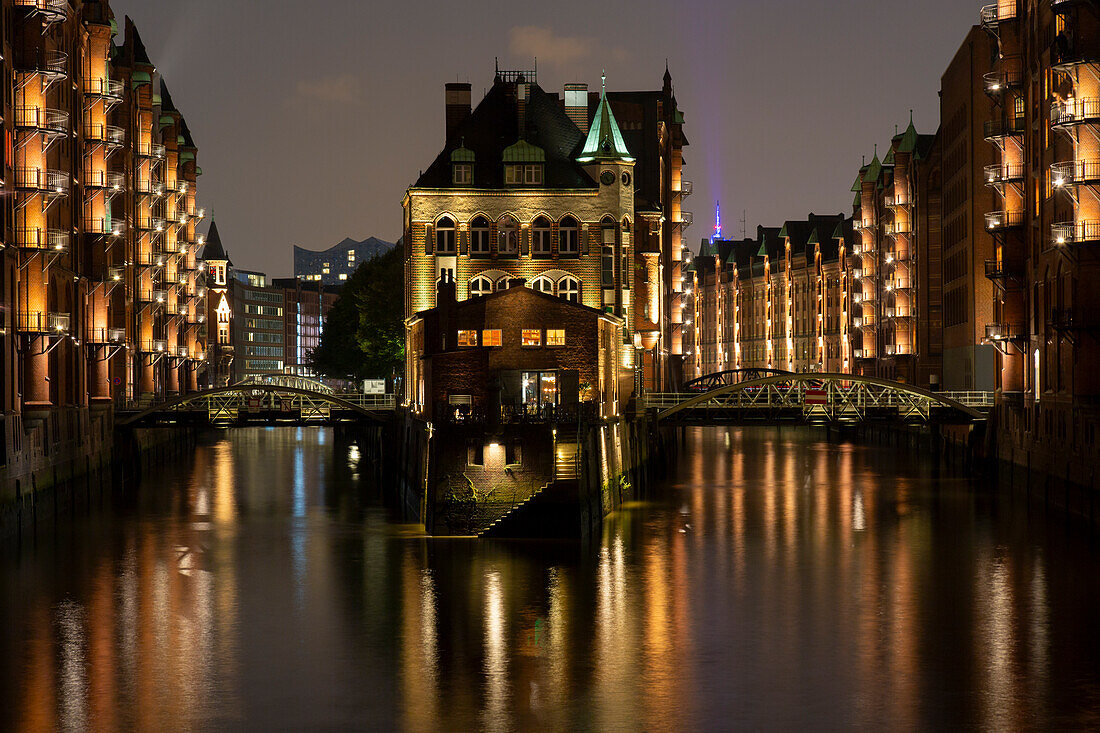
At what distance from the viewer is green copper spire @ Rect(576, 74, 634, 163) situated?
84.2 meters

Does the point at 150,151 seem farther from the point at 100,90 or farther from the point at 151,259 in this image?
→ the point at 100,90

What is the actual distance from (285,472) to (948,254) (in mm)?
47600

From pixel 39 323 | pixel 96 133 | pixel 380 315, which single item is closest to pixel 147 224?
pixel 380 315

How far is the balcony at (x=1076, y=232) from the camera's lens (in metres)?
64.3

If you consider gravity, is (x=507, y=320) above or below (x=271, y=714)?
above

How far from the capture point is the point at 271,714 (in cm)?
3388

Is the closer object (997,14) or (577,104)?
Result: (997,14)

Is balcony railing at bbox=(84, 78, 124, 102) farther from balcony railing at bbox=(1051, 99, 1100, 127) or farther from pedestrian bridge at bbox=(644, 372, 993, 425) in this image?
balcony railing at bbox=(1051, 99, 1100, 127)

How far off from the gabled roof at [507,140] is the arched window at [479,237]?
1.93 meters

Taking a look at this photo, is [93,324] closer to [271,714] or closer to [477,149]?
[477,149]

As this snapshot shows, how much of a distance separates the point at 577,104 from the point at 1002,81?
2675 cm

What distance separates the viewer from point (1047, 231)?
7075 cm

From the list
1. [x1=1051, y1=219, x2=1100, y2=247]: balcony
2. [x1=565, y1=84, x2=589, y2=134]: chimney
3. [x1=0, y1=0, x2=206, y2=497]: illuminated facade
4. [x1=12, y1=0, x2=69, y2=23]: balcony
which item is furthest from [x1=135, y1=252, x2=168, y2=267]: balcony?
[x1=1051, y1=219, x2=1100, y2=247]: balcony

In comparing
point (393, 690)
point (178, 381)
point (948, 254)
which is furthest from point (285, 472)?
point (393, 690)
